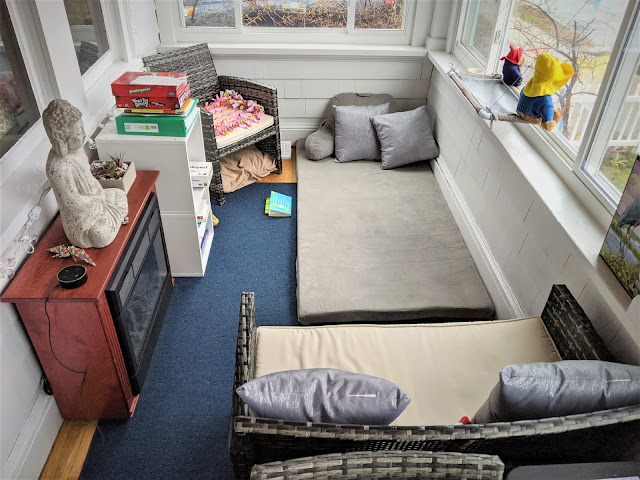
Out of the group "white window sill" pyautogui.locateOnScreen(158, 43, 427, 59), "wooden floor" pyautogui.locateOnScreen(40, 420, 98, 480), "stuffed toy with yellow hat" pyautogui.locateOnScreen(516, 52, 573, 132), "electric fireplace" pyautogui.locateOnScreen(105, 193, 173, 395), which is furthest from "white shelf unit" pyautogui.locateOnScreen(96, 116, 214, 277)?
"stuffed toy with yellow hat" pyautogui.locateOnScreen(516, 52, 573, 132)

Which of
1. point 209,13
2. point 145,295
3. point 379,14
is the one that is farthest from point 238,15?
point 145,295

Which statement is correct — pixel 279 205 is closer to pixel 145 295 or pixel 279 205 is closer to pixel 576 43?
pixel 145 295

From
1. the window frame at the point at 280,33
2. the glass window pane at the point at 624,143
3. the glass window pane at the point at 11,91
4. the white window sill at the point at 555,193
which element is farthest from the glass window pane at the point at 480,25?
the glass window pane at the point at 11,91

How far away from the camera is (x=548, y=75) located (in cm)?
196

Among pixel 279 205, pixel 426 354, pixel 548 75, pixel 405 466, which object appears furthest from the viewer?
pixel 279 205

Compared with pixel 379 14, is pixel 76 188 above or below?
below

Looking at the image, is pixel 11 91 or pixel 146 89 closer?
pixel 11 91

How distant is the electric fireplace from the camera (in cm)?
180

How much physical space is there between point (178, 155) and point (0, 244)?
2.85ft

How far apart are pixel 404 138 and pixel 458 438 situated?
253 cm

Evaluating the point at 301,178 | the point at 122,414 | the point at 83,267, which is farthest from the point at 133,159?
the point at 301,178

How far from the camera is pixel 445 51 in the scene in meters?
3.61

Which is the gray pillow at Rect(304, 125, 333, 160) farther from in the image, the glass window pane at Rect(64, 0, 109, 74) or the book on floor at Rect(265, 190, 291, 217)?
the glass window pane at Rect(64, 0, 109, 74)

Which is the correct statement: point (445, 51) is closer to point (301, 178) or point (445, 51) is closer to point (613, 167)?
point (301, 178)
